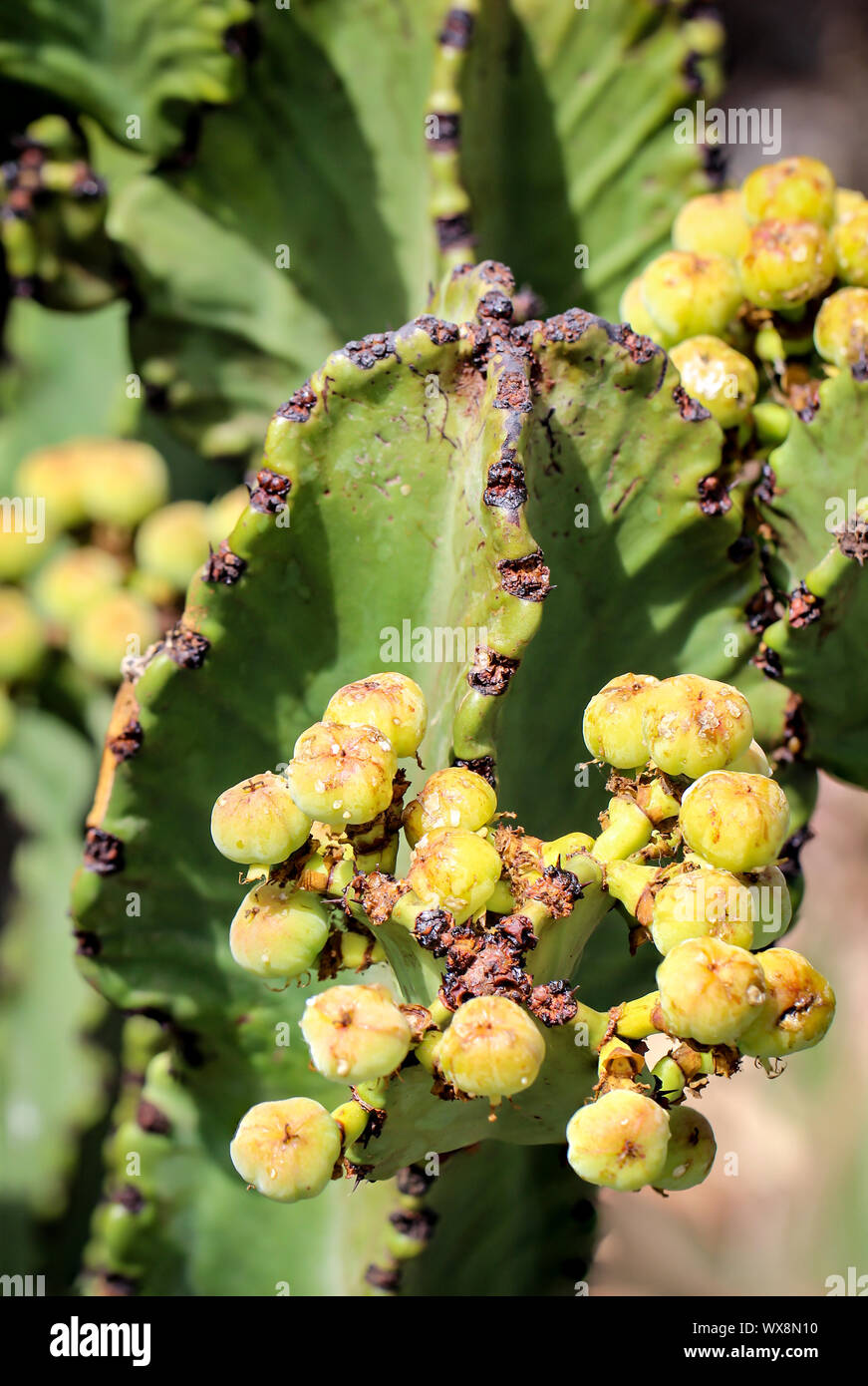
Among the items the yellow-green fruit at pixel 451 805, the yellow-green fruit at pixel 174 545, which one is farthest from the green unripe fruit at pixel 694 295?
the yellow-green fruit at pixel 174 545

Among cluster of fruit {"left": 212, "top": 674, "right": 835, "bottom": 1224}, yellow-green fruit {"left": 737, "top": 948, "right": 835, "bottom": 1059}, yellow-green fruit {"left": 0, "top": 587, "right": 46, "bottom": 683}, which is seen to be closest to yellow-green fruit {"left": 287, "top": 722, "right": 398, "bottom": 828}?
cluster of fruit {"left": 212, "top": 674, "right": 835, "bottom": 1224}

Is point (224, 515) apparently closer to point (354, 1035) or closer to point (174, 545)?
point (174, 545)

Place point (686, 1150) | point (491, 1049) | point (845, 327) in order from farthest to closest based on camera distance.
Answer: point (845, 327) < point (686, 1150) < point (491, 1049)

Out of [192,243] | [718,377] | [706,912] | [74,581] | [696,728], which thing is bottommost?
[706,912]

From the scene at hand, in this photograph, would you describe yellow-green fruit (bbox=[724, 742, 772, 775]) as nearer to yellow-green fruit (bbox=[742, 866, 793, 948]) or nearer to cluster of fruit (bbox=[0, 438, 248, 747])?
yellow-green fruit (bbox=[742, 866, 793, 948])

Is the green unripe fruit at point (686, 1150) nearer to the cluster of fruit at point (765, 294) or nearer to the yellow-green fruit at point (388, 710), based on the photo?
the yellow-green fruit at point (388, 710)

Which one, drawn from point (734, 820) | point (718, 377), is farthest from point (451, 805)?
point (718, 377)

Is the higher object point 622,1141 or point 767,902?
point 767,902
